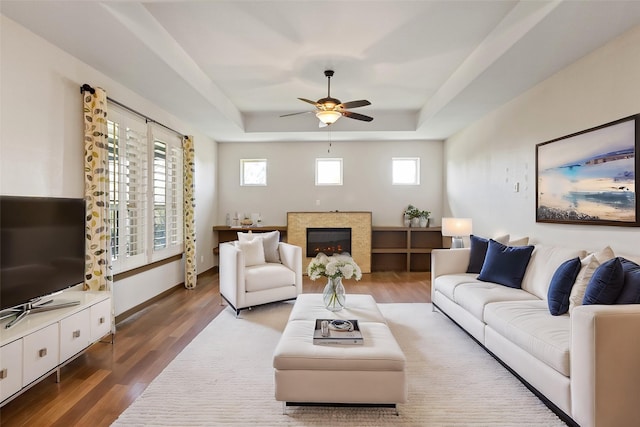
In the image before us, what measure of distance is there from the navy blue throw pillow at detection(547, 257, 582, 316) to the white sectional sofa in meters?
0.04

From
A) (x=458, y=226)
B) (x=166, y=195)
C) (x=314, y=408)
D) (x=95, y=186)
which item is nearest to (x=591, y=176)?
(x=458, y=226)

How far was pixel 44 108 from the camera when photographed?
2.80 m

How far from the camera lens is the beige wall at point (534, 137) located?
2732 millimetres

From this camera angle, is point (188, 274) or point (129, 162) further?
point (188, 274)

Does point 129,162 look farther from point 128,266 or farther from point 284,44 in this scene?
point 284,44

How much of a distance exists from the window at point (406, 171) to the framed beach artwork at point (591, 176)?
11.0 feet

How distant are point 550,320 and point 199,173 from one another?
→ 5.56 metres

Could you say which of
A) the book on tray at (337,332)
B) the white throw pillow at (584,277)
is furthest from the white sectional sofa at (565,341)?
the book on tray at (337,332)

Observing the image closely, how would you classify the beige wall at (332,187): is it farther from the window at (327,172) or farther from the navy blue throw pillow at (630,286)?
the navy blue throw pillow at (630,286)

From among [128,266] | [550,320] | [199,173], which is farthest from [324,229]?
[550,320]

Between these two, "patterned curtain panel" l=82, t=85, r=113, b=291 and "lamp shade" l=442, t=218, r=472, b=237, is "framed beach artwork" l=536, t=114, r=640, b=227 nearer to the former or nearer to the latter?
"lamp shade" l=442, t=218, r=472, b=237

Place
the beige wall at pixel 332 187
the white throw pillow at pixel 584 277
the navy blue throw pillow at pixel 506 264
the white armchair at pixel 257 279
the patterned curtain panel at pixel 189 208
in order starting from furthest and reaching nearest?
1. the beige wall at pixel 332 187
2. the patterned curtain panel at pixel 189 208
3. the white armchair at pixel 257 279
4. the navy blue throw pillow at pixel 506 264
5. the white throw pillow at pixel 584 277

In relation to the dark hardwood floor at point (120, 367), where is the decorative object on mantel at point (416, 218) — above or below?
above

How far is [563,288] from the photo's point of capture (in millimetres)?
2482
